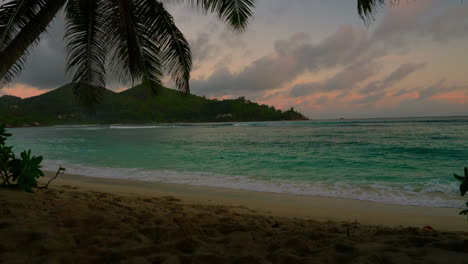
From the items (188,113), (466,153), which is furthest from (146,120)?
(466,153)

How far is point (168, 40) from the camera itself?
6.34 metres

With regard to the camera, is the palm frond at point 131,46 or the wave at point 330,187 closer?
the palm frond at point 131,46

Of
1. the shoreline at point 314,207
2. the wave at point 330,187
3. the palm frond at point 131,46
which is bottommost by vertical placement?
the wave at point 330,187

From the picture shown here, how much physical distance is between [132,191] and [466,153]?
13.8m

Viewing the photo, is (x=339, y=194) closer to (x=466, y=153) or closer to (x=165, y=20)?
(x=165, y=20)

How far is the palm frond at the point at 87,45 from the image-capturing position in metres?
5.80

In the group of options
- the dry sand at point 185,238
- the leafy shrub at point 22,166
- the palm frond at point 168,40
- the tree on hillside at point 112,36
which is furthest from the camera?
the palm frond at point 168,40

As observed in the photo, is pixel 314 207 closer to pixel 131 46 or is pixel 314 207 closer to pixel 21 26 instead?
pixel 131 46

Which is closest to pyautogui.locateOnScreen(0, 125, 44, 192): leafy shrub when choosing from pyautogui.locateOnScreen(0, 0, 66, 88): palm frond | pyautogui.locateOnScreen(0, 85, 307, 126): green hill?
pyautogui.locateOnScreen(0, 0, 66, 88): palm frond

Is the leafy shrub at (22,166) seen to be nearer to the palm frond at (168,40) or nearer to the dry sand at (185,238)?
the dry sand at (185,238)

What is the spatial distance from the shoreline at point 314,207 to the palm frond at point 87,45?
8.05 feet

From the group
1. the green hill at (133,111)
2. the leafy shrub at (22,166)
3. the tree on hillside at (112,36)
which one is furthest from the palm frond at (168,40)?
the green hill at (133,111)

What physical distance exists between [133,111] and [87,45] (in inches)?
2948

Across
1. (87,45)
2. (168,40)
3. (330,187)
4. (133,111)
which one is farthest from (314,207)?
(133,111)
